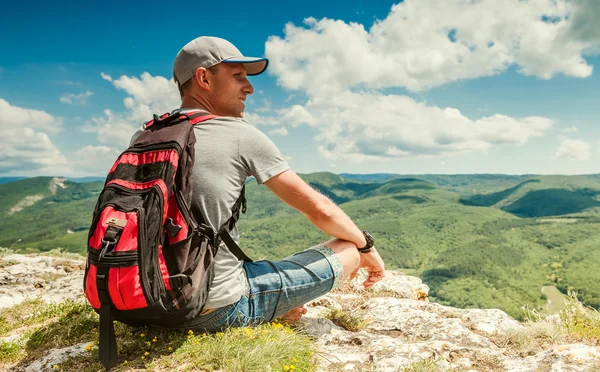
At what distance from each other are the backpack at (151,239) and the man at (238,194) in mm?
165

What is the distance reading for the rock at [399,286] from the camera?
7.00 meters

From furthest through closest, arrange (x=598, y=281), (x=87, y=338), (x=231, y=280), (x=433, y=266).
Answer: (x=433, y=266) → (x=598, y=281) → (x=87, y=338) → (x=231, y=280)

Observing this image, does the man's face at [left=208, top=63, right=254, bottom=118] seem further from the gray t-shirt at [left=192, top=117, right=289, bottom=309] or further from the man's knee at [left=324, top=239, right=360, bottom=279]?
the man's knee at [left=324, top=239, right=360, bottom=279]

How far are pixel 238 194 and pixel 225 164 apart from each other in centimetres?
30

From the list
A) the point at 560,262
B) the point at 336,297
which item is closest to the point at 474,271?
the point at 560,262

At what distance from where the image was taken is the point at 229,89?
3230 mm

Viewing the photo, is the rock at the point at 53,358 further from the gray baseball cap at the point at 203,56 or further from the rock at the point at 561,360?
the rock at the point at 561,360

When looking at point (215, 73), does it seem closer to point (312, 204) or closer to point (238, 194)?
point (238, 194)

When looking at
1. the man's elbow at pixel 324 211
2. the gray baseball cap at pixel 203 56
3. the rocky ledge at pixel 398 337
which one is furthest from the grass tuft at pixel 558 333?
the gray baseball cap at pixel 203 56

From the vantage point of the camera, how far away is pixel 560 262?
589 ft

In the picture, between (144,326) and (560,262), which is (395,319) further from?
(560,262)

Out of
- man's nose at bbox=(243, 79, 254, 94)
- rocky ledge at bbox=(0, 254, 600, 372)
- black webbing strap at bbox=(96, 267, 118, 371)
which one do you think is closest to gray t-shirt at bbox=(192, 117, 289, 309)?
man's nose at bbox=(243, 79, 254, 94)

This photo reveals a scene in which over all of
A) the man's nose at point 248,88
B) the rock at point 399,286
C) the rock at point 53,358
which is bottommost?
the rock at point 399,286

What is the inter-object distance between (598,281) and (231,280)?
18925 cm
